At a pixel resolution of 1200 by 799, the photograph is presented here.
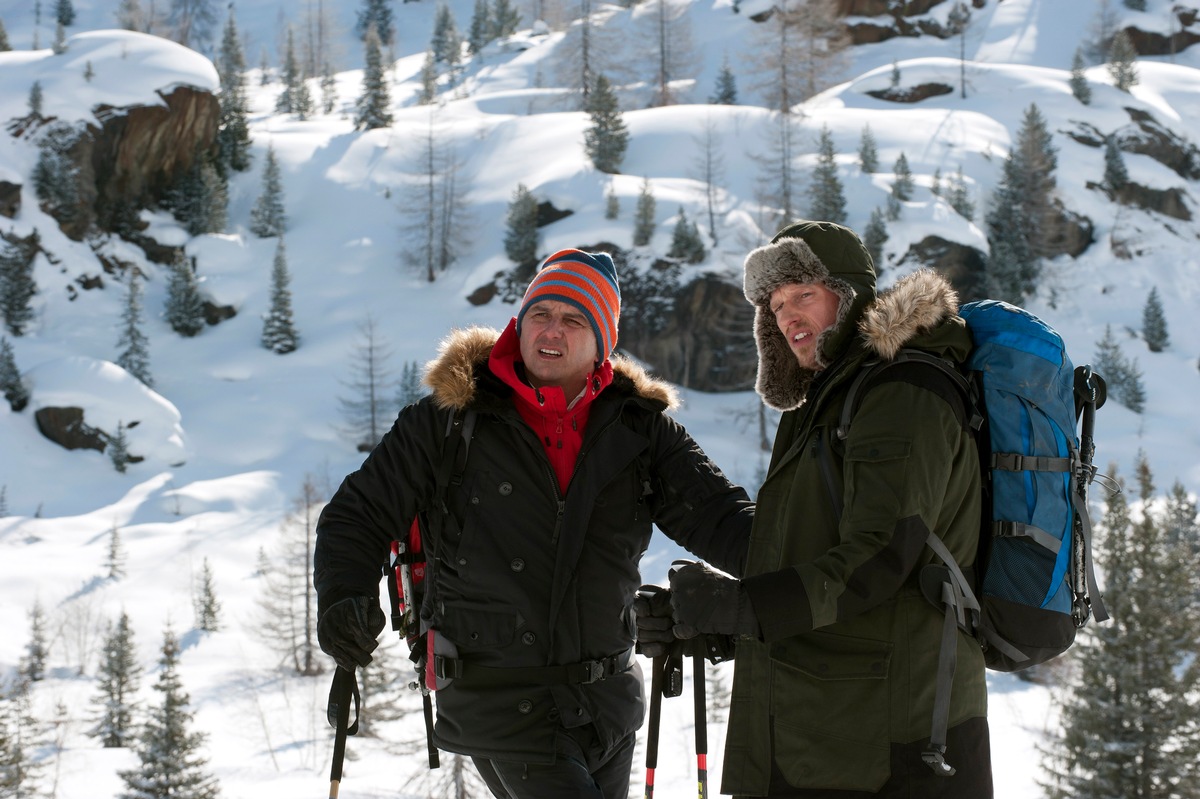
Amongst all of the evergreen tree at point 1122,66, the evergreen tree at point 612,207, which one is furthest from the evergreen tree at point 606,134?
the evergreen tree at point 1122,66

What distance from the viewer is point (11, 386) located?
28078 mm

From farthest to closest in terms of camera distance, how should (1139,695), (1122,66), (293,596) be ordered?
(1122,66) → (293,596) → (1139,695)

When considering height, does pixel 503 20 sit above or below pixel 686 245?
above

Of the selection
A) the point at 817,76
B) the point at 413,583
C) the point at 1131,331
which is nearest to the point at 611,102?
the point at 817,76

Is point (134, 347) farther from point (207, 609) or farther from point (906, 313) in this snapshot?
point (906, 313)

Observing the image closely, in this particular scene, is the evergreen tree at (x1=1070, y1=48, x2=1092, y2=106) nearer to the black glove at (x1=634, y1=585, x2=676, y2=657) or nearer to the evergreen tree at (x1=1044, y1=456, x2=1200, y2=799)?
the evergreen tree at (x1=1044, y1=456, x2=1200, y2=799)

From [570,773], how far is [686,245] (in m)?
30.2

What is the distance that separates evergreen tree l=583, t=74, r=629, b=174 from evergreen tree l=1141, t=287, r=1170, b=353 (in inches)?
728

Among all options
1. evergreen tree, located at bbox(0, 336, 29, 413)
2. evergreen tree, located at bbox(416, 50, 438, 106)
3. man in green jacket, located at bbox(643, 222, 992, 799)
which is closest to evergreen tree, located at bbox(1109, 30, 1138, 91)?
evergreen tree, located at bbox(416, 50, 438, 106)

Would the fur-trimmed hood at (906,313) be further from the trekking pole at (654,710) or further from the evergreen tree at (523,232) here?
the evergreen tree at (523,232)

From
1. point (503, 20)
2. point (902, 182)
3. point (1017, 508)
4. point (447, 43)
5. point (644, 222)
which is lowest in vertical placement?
point (644, 222)

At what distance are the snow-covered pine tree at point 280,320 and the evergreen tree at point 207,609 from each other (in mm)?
13152

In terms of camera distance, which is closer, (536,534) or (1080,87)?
(536,534)

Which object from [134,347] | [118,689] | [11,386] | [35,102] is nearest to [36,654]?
[118,689]
